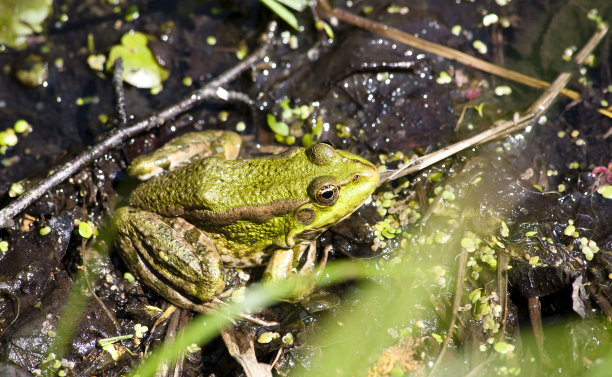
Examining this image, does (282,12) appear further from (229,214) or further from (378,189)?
(229,214)

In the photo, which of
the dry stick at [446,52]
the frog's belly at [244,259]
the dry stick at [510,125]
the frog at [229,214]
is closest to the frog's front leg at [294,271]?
the frog at [229,214]

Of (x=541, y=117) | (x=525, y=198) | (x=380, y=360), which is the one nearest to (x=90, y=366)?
(x=380, y=360)

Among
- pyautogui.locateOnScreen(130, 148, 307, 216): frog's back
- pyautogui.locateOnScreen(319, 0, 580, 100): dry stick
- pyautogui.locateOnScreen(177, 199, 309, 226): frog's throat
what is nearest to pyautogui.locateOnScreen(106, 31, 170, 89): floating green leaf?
pyautogui.locateOnScreen(130, 148, 307, 216): frog's back

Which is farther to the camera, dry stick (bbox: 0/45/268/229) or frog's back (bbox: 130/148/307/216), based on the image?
dry stick (bbox: 0/45/268/229)

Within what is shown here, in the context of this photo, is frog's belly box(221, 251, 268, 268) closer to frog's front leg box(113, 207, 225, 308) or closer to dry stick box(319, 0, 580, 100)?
frog's front leg box(113, 207, 225, 308)

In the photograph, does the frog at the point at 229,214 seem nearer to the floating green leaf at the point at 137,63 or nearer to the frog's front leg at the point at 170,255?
the frog's front leg at the point at 170,255

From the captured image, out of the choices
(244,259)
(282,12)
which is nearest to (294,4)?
(282,12)
